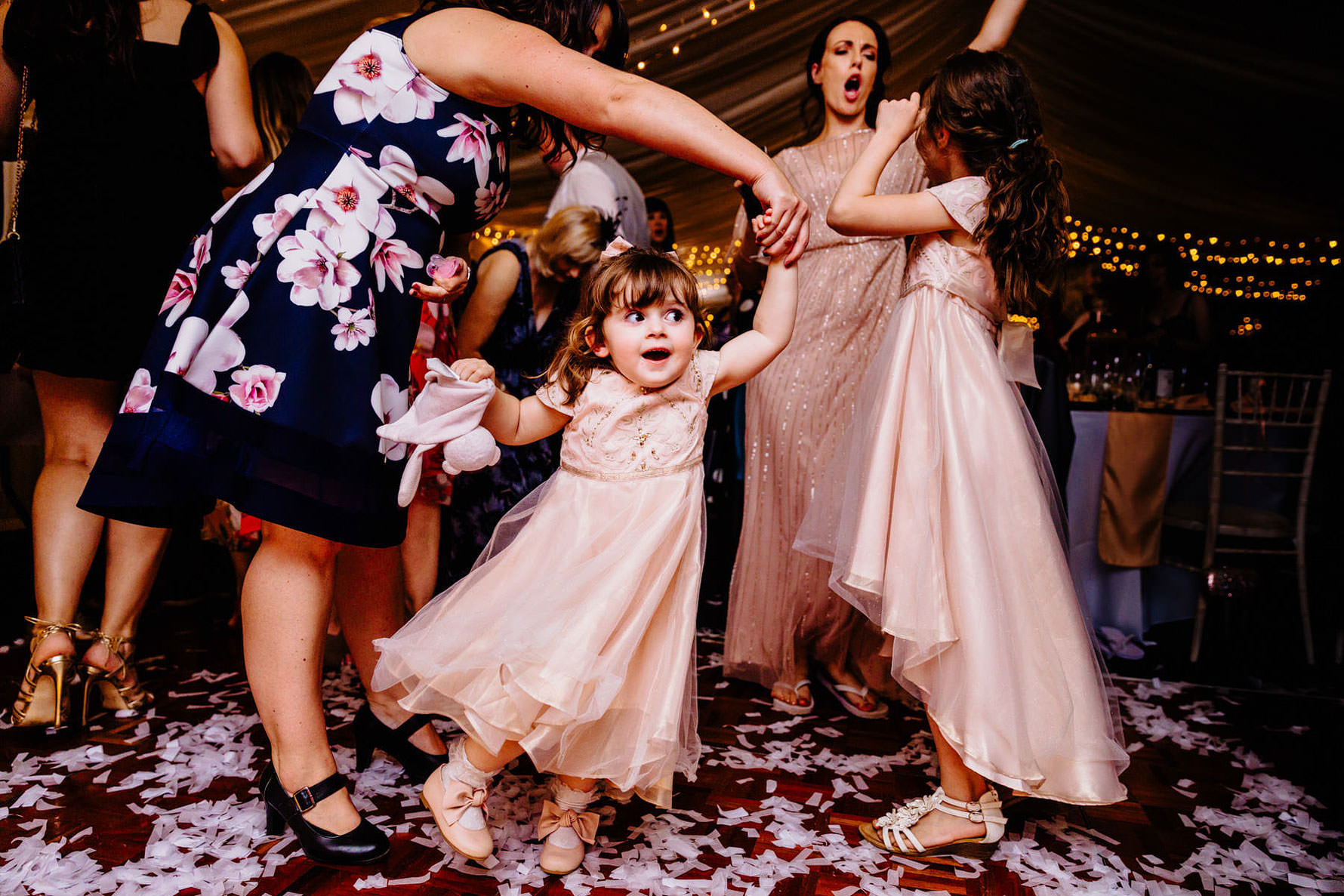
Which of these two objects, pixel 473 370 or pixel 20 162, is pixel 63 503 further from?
pixel 473 370

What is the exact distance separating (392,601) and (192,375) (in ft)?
1.89

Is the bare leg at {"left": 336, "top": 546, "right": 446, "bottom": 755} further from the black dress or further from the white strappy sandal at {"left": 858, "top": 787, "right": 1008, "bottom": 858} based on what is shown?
the white strappy sandal at {"left": 858, "top": 787, "right": 1008, "bottom": 858}

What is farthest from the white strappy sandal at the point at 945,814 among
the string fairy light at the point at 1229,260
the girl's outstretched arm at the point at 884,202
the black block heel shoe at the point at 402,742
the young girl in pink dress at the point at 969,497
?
the string fairy light at the point at 1229,260

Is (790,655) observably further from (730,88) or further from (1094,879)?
(730,88)

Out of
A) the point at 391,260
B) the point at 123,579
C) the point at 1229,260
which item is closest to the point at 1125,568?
the point at 391,260

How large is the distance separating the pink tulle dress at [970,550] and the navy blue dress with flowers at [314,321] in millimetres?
831

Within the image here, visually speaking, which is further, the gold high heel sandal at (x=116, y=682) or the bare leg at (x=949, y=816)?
the gold high heel sandal at (x=116, y=682)

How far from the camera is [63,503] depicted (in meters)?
1.75

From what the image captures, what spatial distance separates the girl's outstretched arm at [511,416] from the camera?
1198mm

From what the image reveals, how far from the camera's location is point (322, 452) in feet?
3.82

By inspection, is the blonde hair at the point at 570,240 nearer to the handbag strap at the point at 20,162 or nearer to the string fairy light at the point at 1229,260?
the handbag strap at the point at 20,162

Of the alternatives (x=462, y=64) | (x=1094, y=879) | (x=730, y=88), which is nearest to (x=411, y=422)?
(x=462, y=64)

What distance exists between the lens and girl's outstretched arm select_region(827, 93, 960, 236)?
1.48 m

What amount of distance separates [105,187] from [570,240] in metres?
1.01
